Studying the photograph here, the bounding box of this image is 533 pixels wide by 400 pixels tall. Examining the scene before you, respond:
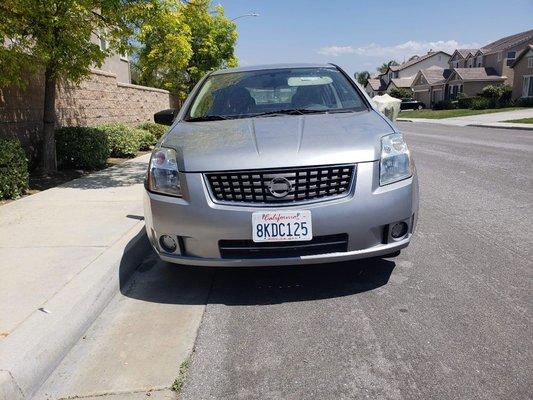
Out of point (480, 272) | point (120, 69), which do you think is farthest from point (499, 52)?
point (480, 272)

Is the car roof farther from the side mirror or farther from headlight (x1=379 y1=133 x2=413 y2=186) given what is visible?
headlight (x1=379 y1=133 x2=413 y2=186)

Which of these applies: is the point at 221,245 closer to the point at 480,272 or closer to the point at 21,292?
the point at 21,292

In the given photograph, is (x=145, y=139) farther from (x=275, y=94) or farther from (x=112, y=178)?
(x=275, y=94)

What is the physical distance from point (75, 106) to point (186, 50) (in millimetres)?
4193

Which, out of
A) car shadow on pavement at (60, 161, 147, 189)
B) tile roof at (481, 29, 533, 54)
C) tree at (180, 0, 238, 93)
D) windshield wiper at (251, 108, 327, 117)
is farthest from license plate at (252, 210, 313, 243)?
tile roof at (481, 29, 533, 54)

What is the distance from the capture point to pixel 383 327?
9.65ft

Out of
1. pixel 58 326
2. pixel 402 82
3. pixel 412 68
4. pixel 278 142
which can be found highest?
pixel 412 68

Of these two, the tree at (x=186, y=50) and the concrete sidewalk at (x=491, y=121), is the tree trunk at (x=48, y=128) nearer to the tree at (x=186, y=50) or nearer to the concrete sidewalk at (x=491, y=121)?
the tree at (x=186, y=50)

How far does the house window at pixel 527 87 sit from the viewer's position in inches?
1772

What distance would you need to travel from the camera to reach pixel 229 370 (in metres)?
2.57

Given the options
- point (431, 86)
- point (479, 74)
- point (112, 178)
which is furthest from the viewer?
point (431, 86)

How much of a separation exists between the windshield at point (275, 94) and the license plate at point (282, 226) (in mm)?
1437

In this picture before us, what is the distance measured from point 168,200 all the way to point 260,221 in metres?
0.67

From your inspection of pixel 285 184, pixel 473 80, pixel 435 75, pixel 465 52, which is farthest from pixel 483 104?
pixel 285 184
